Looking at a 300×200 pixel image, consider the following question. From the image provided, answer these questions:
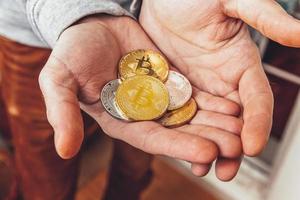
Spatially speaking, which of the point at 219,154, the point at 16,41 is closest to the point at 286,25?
the point at 219,154

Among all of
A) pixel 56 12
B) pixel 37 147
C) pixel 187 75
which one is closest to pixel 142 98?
pixel 187 75

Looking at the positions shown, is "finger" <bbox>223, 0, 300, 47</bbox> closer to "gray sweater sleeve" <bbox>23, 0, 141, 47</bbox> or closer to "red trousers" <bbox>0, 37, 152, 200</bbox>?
"gray sweater sleeve" <bbox>23, 0, 141, 47</bbox>

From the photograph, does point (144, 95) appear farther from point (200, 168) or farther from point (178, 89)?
point (200, 168)

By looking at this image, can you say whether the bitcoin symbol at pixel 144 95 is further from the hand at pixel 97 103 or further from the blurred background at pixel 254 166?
the blurred background at pixel 254 166

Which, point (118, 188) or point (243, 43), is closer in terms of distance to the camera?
point (243, 43)

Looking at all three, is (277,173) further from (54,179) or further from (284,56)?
(54,179)

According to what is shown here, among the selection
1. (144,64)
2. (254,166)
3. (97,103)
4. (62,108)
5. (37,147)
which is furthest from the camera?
(254,166)
